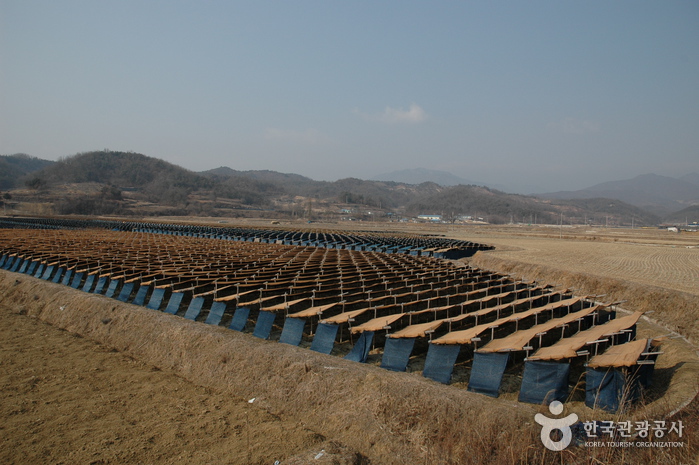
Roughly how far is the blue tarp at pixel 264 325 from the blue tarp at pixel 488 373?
13.8ft

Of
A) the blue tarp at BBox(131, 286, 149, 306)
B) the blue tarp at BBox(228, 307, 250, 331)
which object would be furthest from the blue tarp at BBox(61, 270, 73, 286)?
the blue tarp at BBox(228, 307, 250, 331)

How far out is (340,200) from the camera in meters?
174

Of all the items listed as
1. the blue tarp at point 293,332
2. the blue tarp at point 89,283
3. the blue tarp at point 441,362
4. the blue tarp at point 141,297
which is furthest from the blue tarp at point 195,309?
the blue tarp at point 441,362

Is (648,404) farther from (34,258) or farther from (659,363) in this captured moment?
(34,258)

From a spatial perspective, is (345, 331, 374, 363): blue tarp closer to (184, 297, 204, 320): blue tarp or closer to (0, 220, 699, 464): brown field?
(0, 220, 699, 464): brown field

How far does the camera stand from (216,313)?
32.4ft

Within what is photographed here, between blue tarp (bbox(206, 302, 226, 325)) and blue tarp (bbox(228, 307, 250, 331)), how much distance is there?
438mm

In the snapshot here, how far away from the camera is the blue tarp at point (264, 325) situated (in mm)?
8781

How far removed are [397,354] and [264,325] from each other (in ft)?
10.1

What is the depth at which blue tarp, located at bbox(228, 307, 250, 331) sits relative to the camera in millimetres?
9414

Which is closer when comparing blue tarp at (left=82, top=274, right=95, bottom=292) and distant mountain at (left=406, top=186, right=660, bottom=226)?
blue tarp at (left=82, top=274, right=95, bottom=292)

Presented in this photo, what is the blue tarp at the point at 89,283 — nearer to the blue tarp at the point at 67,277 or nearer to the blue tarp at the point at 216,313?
the blue tarp at the point at 67,277

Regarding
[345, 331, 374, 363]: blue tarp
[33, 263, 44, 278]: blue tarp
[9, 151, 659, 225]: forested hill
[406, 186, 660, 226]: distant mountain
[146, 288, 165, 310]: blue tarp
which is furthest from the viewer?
[406, 186, 660, 226]: distant mountain

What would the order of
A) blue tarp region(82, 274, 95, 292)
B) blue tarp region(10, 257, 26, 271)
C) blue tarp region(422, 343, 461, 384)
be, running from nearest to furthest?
blue tarp region(422, 343, 461, 384), blue tarp region(82, 274, 95, 292), blue tarp region(10, 257, 26, 271)
